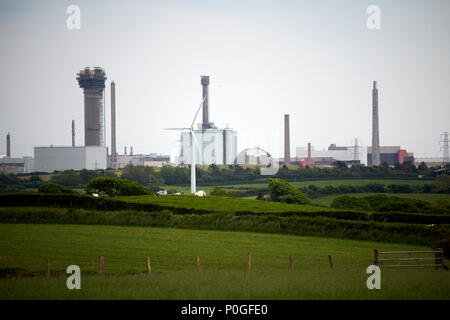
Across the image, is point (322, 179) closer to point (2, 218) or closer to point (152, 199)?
point (152, 199)

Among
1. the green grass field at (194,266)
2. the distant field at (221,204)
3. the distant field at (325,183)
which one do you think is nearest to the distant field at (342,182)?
the distant field at (325,183)

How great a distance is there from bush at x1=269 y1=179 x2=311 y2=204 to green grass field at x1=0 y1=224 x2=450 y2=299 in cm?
4676

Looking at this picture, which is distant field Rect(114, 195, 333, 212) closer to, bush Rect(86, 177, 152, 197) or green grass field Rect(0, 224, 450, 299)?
bush Rect(86, 177, 152, 197)

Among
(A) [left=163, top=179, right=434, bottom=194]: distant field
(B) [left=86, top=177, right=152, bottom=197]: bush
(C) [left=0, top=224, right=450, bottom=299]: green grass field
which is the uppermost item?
(B) [left=86, top=177, right=152, bottom=197]: bush

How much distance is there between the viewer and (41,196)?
2447 inches

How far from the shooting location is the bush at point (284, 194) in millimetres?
95125

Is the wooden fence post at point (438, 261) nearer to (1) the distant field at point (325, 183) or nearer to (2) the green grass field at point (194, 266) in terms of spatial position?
(2) the green grass field at point (194, 266)

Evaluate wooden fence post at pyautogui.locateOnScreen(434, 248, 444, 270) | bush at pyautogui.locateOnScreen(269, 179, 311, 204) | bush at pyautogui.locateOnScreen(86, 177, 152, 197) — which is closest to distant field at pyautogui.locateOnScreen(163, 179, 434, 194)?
bush at pyautogui.locateOnScreen(269, 179, 311, 204)

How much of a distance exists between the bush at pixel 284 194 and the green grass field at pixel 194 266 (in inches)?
1841

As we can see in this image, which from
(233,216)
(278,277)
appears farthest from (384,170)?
(278,277)

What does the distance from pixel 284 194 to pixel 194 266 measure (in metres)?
64.2

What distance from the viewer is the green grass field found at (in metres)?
22.8

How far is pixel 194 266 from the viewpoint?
112 feet

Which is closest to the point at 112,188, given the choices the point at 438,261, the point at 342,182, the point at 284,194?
the point at 284,194
